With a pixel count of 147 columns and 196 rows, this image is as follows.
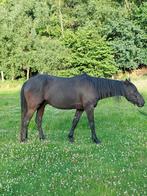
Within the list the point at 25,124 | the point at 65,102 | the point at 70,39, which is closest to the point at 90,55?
the point at 70,39

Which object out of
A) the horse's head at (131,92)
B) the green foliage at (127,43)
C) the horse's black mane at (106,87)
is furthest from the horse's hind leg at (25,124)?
the green foliage at (127,43)

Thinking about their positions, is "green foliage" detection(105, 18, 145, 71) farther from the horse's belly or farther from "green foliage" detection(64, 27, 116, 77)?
the horse's belly

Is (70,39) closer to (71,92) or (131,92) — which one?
(131,92)

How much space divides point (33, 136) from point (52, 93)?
7.50ft

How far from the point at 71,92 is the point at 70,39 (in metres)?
54.1

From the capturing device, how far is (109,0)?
3236 inches

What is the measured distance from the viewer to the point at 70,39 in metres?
69.5

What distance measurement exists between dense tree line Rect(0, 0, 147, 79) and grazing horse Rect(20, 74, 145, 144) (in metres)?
49.0

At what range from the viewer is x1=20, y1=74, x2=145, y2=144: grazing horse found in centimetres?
1616

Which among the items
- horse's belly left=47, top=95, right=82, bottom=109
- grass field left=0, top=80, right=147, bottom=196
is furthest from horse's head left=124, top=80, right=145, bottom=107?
horse's belly left=47, top=95, right=82, bottom=109

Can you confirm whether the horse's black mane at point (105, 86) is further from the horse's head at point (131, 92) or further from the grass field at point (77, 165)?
the grass field at point (77, 165)

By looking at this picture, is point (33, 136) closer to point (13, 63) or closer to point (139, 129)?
point (139, 129)

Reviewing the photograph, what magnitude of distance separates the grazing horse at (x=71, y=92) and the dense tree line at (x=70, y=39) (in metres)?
49.0

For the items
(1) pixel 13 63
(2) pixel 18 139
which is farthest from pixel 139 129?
(1) pixel 13 63
